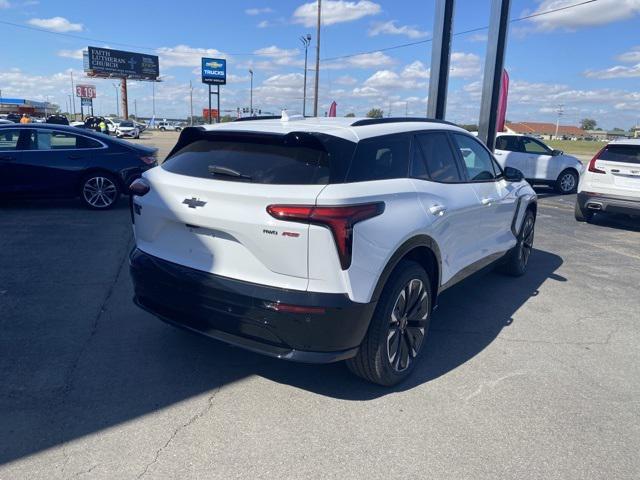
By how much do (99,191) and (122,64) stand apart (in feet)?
247

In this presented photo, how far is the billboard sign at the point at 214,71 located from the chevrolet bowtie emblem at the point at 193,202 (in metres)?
60.0

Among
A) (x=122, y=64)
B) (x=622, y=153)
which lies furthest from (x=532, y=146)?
(x=122, y=64)

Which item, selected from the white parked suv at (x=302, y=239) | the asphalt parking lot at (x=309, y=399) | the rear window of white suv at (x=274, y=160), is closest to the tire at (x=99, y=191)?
the asphalt parking lot at (x=309, y=399)

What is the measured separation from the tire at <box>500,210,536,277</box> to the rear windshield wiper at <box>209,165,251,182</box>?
3.74m

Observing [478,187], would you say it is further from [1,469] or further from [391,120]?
[1,469]

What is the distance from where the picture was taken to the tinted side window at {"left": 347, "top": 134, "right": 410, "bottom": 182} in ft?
10.4

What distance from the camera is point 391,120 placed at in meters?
4.06

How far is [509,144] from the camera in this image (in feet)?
48.4

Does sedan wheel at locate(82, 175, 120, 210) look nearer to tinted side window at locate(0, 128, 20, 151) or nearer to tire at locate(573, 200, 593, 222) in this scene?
tinted side window at locate(0, 128, 20, 151)

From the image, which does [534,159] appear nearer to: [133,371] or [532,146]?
[532,146]

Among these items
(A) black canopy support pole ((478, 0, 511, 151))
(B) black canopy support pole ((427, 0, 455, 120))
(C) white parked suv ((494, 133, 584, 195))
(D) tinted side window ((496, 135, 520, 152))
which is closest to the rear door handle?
(B) black canopy support pole ((427, 0, 455, 120))

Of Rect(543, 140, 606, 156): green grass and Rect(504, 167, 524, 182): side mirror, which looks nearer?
Rect(504, 167, 524, 182): side mirror

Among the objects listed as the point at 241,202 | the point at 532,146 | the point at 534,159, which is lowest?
the point at 534,159

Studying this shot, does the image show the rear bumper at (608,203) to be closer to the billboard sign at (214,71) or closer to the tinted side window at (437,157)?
the tinted side window at (437,157)
